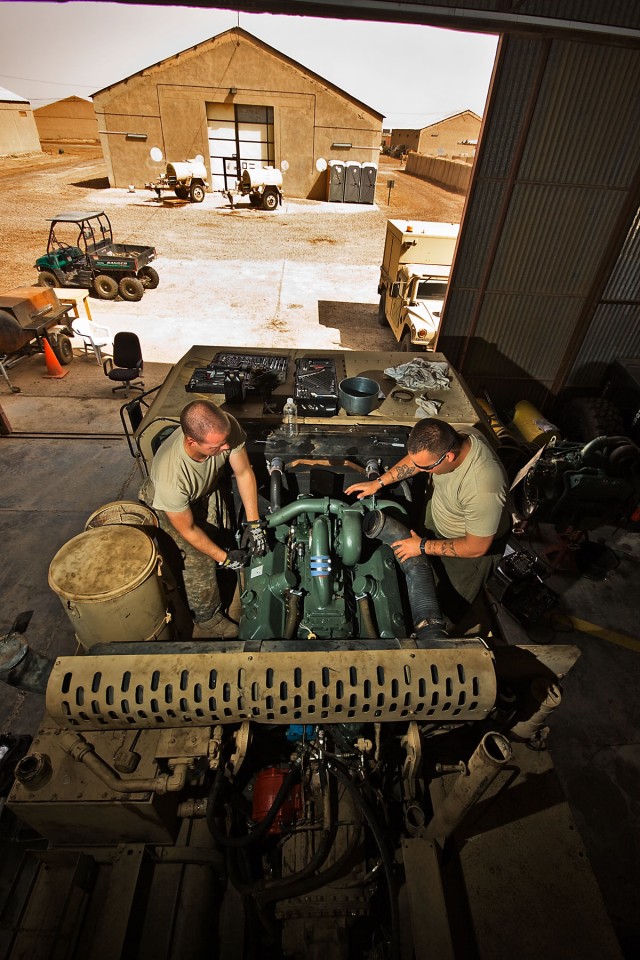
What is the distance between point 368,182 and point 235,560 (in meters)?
29.6

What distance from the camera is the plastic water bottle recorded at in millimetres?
3752

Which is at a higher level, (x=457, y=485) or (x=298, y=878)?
(x=457, y=485)

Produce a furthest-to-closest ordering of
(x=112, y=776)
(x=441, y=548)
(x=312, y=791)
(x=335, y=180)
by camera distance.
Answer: (x=335, y=180) < (x=441, y=548) < (x=312, y=791) < (x=112, y=776)

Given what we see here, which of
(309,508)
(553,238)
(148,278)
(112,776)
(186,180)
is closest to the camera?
(112,776)

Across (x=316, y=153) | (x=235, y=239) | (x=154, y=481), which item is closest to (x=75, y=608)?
(x=154, y=481)

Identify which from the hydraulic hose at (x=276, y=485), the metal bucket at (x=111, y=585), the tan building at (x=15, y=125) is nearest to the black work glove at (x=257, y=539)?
the hydraulic hose at (x=276, y=485)

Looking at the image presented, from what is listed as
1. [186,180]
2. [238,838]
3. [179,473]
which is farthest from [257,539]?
[186,180]

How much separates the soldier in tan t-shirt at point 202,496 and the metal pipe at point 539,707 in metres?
1.69

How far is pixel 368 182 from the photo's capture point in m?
26.3

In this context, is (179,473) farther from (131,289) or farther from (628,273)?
(131,289)

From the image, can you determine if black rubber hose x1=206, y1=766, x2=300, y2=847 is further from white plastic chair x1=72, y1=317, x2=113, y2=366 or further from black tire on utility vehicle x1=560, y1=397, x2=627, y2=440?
white plastic chair x1=72, y1=317, x2=113, y2=366

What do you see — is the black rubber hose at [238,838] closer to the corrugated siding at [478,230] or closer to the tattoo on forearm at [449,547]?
the tattoo on forearm at [449,547]

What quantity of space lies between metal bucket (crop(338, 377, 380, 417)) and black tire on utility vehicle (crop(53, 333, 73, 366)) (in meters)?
7.45

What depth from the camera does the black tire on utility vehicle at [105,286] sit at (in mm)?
12188
